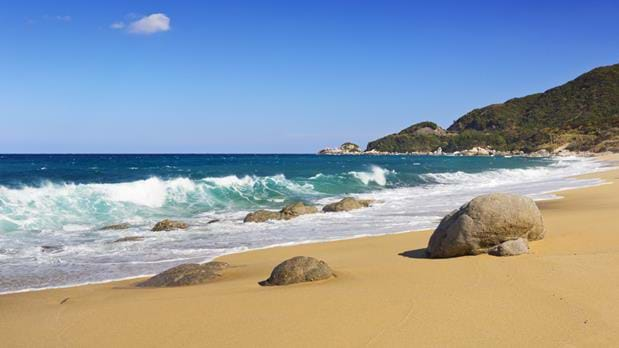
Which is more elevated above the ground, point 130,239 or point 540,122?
point 540,122

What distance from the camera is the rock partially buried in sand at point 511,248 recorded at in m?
8.16

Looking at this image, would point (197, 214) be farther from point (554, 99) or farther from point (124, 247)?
point (554, 99)

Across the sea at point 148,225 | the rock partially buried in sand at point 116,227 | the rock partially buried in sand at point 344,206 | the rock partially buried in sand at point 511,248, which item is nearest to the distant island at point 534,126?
the sea at point 148,225

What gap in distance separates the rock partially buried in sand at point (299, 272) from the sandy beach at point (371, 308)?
0.26 m

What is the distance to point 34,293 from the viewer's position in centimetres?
802

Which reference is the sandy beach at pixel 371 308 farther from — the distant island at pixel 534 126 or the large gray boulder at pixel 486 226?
the distant island at pixel 534 126

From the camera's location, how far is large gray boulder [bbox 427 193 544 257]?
8555 millimetres

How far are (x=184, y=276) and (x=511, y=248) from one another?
5122 mm

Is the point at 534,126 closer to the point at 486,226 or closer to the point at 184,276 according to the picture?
the point at 486,226

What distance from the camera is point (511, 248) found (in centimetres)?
820

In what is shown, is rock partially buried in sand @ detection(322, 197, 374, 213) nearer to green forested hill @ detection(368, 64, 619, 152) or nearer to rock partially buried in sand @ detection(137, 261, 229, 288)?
rock partially buried in sand @ detection(137, 261, 229, 288)

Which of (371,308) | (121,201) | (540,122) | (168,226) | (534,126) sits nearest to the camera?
(371,308)

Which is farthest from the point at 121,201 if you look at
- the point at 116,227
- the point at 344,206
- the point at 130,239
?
the point at 344,206

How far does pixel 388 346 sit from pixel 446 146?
544ft
